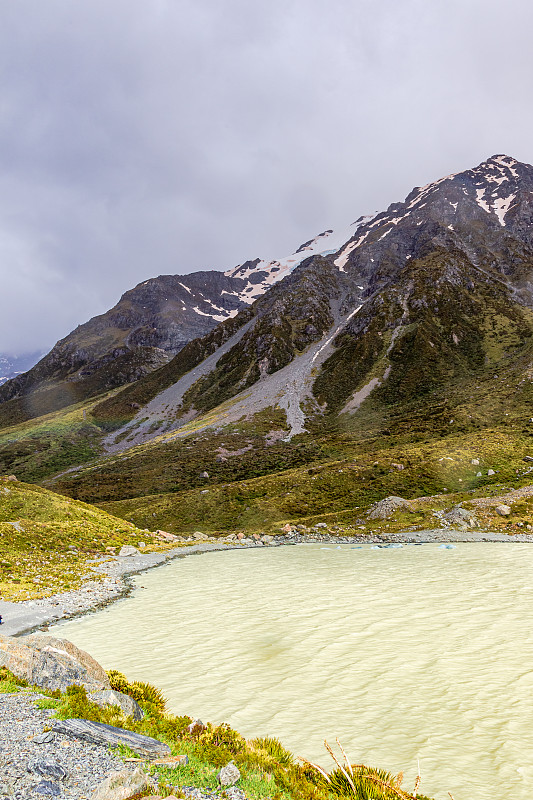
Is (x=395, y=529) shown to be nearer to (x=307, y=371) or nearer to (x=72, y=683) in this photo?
(x=72, y=683)

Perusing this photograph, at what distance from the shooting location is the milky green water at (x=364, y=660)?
32.5 ft

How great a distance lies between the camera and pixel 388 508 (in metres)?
57.9

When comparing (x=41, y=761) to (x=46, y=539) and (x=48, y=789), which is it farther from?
(x=46, y=539)

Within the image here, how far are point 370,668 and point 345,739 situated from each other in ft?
15.7

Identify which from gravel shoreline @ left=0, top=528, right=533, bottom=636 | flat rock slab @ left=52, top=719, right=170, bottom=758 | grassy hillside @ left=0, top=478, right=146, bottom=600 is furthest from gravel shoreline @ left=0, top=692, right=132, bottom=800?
grassy hillside @ left=0, top=478, right=146, bottom=600

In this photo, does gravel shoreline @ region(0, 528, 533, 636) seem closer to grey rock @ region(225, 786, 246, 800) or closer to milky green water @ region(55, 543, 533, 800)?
milky green water @ region(55, 543, 533, 800)

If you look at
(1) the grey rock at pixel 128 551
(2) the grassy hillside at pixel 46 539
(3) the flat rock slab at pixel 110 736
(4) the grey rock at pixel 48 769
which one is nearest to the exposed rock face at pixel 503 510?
(1) the grey rock at pixel 128 551

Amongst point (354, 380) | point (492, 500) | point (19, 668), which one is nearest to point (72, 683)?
point (19, 668)

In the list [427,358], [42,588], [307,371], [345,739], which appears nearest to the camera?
[345,739]

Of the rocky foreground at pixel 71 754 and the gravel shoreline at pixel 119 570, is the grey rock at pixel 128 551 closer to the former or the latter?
the gravel shoreline at pixel 119 570

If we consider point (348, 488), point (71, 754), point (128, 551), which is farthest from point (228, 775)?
point (348, 488)

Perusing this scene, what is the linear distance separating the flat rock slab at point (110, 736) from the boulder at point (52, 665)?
108 inches

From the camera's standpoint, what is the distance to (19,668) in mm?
11953

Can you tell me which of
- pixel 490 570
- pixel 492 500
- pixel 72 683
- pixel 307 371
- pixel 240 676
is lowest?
pixel 492 500
